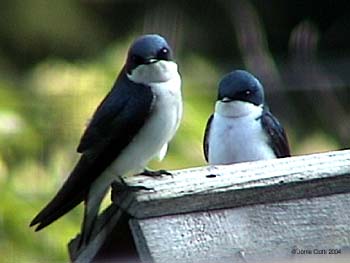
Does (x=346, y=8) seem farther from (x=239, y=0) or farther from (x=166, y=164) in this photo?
(x=166, y=164)

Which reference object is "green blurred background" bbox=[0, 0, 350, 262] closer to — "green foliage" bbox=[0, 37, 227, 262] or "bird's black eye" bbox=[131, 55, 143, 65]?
"green foliage" bbox=[0, 37, 227, 262]

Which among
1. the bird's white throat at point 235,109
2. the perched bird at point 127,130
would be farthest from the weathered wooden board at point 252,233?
the bird's white throat at point 235,109

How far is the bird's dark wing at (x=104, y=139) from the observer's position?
161 centimetres

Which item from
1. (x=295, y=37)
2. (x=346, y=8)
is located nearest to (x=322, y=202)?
(x=295, y=37)

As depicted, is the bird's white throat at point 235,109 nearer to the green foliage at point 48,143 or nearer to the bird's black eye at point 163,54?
the green foliage at point 48,143

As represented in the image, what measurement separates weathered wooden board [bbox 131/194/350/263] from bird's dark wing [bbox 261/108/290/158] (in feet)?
2.29

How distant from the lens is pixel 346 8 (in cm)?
441

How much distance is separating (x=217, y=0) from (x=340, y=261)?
3247 millimetres

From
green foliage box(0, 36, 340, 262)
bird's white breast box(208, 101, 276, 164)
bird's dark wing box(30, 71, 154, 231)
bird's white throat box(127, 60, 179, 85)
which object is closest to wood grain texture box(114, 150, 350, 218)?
bird's dark wing box(30, 71, 154, 231)

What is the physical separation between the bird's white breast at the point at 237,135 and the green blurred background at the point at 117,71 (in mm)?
204

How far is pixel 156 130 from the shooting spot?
1.76 metres

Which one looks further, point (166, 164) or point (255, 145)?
point (166, 164)

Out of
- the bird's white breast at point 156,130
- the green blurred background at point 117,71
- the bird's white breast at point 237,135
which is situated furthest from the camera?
the green blurred background at point 117,71

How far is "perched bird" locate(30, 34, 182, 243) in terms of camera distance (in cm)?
163
